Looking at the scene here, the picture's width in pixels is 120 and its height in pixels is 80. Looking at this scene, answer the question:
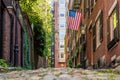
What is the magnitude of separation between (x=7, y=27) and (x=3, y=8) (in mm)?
1271

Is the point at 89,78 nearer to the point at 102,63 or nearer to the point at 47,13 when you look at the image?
the point at 102,63

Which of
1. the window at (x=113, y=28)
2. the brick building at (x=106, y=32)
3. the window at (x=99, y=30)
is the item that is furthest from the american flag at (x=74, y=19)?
the window at (x=113, y=28)

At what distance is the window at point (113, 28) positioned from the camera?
18584mm

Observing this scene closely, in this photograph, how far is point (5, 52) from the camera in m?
21.7

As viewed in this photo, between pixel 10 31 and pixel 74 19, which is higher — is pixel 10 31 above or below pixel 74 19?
below

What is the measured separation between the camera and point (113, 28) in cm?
1986

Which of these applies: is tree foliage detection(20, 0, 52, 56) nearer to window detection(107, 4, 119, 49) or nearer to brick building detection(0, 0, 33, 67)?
brick building detection(0, 0, 33, 67)

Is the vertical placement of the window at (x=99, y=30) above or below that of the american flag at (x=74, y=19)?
below

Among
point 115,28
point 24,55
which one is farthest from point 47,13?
point 115,28

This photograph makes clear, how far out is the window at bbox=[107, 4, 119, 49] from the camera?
18.6 m

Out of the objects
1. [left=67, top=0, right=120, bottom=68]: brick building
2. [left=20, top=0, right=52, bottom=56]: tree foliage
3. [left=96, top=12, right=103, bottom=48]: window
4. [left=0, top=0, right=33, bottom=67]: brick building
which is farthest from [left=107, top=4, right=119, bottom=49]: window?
[left=20, top=0, right=52, bottom=56]: tree foliage

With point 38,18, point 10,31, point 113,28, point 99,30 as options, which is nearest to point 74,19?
point 99,30

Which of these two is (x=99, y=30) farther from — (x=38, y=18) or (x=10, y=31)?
(x=38, y=18)

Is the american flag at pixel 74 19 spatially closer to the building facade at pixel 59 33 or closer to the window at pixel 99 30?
the window at pixel 99 30
